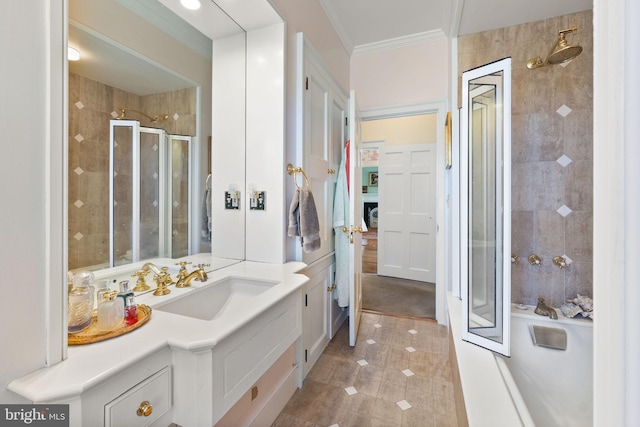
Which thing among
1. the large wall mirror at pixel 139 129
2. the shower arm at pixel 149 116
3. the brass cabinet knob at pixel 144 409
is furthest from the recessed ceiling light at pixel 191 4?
the brass cabinet knob at pixel 144 409

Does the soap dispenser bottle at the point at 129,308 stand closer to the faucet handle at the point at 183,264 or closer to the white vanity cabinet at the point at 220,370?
the white vanity cabinet at the point at 220,370

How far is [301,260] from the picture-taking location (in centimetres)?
176

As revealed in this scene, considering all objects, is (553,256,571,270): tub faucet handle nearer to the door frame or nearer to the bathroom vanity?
the door frame

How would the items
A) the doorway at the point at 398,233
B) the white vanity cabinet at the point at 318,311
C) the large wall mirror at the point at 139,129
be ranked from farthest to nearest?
1. the doorway at the point at 398,233
2. the white vanity cabinet at the point at 318,311
3. the large wall mirror at the point at 139,129

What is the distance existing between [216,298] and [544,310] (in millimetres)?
2038

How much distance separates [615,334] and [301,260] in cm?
153

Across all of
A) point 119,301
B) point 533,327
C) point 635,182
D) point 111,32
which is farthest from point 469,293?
point 111,32

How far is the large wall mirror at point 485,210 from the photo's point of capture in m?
1.36

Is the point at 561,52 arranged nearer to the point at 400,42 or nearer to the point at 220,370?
the point at 400,42

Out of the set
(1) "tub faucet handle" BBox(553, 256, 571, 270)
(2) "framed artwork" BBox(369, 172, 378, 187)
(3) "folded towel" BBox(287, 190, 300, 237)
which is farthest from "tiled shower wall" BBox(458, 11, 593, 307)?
(2) "framed artwork" BBox(369, 172, 378, 187)

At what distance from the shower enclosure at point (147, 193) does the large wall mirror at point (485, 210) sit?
4.76 feet

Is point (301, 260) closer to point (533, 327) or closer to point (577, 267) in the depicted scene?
point (533, 327)

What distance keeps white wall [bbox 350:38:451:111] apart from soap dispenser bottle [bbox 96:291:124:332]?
2726 mm

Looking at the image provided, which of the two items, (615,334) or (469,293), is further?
(469,293)
